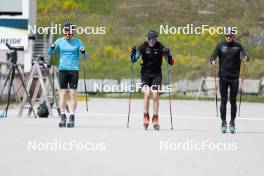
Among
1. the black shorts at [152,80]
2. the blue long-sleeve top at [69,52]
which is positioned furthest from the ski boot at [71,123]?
the black shorts at [152,80]

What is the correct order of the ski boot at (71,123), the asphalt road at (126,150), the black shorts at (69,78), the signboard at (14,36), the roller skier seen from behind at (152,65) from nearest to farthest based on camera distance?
the asphalt road at (126,150)
the roller skier seen from behind at (152,65)
the ski boot at (71,123)
the black shorts at (69,78)
the signboard at (14,36)

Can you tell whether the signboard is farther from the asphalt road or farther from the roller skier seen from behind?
the roller skier seen from behind

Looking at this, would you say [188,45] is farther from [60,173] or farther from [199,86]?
[60,173]

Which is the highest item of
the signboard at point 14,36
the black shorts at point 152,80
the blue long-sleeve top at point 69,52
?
the signboard at point 14,36

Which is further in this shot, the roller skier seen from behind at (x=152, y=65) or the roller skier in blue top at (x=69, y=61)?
the roller skier in blue top at (x=69, y=61)

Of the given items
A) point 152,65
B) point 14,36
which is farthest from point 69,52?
point 14,36

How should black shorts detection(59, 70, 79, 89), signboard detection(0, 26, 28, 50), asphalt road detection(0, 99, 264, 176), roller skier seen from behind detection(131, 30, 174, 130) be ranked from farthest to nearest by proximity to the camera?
signboard detection(0, 26, 28, 50), black shorts detection(59, 70, 79, 89), roller skier seen from behind detection(131, 30, 174, 130), asphalt road detection(0, 99, 264, 176)

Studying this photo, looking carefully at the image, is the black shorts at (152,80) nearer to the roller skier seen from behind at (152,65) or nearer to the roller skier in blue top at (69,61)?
the roller skier seen from behind at (152,65)

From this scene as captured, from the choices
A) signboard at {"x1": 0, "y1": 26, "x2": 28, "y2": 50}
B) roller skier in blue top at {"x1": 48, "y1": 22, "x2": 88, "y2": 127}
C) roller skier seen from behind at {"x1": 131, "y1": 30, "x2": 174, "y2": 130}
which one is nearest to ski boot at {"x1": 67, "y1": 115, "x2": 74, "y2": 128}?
roller skier in blue top at {"x1": 48, "y1": 22, "x2": 88, "y2": 127}

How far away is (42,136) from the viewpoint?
42.9 feet

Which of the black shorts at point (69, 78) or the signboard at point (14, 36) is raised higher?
the signboard at point (14, 36)

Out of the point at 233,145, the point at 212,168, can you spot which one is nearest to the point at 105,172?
the point at 212,168

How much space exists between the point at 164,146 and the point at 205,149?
2.09 ft

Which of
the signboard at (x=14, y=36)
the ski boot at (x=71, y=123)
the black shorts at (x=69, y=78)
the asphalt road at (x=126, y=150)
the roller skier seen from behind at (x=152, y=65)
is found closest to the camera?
the asphalt road at (x=126, y=150)
